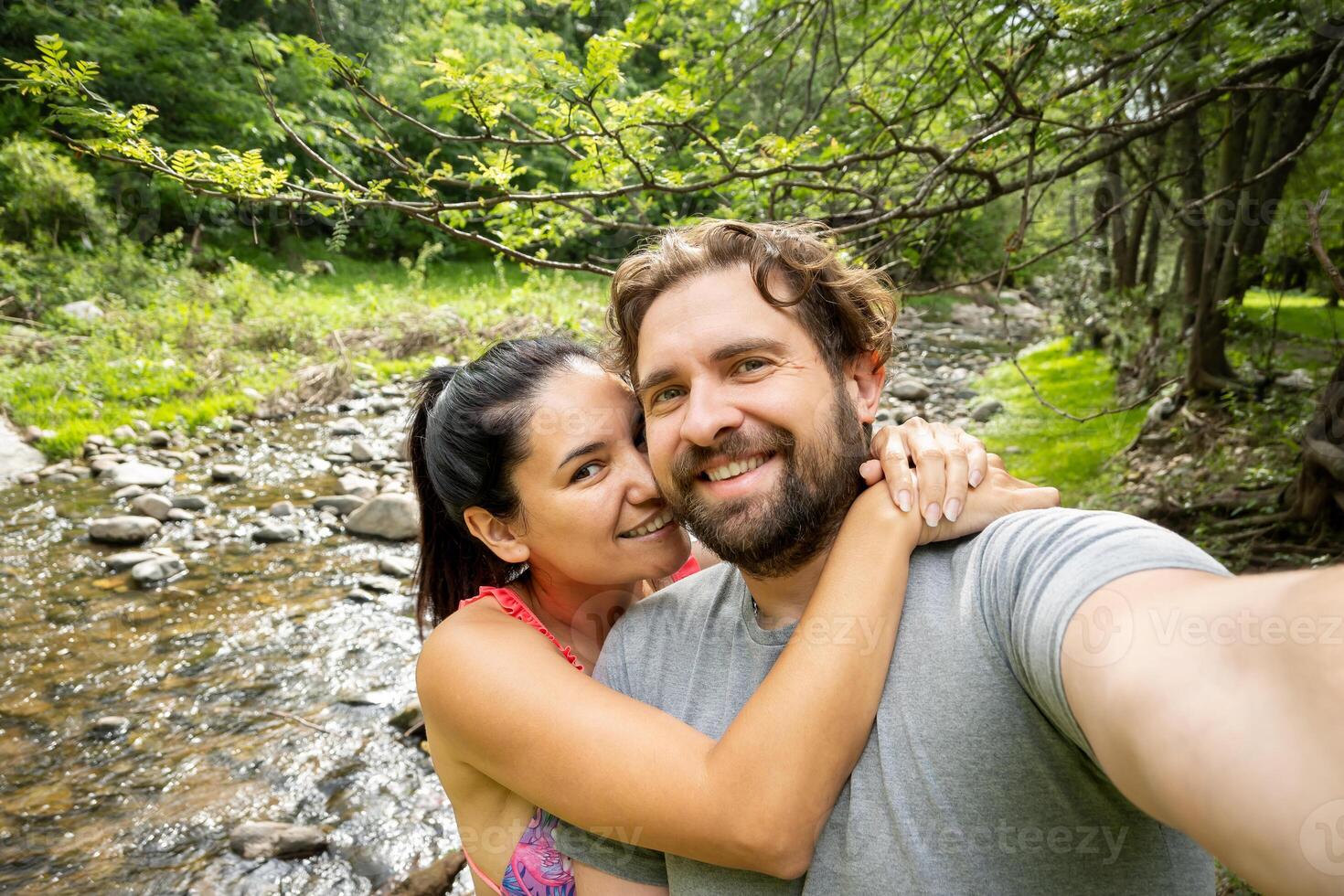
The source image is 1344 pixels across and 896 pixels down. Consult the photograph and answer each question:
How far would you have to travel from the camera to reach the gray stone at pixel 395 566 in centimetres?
588

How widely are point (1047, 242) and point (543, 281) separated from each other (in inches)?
361

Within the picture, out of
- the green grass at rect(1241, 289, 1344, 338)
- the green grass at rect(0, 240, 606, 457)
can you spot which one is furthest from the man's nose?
the green grass at rect(0, 240, 606, 457)

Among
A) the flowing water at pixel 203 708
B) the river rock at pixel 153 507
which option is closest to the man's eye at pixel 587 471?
the flowing water at pixel 203 708

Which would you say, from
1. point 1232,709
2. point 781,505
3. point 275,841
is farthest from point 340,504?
point 1232,709

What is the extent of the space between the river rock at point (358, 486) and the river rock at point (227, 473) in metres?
0.98

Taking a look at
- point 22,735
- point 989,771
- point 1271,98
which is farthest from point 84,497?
point 1271,98

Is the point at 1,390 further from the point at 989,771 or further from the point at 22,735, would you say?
the point at 989,771

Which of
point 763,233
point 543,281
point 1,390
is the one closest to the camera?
point 763,233

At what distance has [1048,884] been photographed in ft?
3.97

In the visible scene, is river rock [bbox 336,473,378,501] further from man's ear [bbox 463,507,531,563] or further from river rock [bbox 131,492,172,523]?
man's ear [bbox 463,507,531,563]

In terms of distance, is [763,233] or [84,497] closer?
[763,233]

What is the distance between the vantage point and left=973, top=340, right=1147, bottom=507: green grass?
240 inches

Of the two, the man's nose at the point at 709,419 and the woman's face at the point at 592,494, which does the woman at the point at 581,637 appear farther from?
the man's nose at the point at 709,419

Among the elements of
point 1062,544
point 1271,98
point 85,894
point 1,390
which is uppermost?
point 1271,98
